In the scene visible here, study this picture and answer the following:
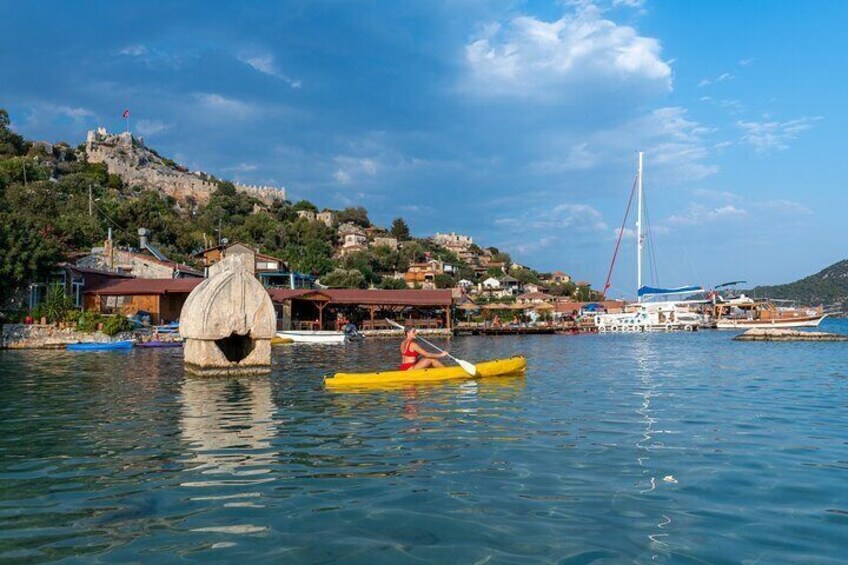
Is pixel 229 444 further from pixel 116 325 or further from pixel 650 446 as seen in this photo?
pixel 116 325

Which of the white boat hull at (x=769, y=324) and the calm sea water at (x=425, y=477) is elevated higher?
→ the white boat hull at (x=769, y=324)

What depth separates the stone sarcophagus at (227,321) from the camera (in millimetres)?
20953

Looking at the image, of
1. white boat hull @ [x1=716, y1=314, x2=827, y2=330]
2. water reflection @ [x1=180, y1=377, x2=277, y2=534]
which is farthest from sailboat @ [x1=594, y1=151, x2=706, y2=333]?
water reflection @ [x1=180, y1=377, x2=277, y2=534]

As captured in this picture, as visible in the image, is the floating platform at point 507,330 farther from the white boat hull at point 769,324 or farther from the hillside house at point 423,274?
the hillside house at point 423,274

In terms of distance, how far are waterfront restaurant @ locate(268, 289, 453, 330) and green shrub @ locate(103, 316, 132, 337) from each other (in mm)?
13150

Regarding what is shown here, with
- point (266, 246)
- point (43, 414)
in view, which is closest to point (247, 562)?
point (43, 414)

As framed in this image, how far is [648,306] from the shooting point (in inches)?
3184

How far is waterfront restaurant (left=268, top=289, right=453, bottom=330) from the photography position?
55812 millimetres

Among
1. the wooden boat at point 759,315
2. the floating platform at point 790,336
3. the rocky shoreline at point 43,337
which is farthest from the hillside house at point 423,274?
the rocky shoreline at point 43,337

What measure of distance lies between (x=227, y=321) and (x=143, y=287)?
3151cm

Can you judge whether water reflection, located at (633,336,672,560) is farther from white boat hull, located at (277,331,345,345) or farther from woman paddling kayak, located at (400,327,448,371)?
white boat hull, located at (277,331,345,345)

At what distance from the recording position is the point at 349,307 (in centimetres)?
6538

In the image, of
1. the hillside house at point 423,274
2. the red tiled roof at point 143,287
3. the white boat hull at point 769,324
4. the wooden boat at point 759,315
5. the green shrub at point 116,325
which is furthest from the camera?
the hillside house at point 423,274

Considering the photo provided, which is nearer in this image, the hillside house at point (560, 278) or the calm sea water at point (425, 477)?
the calm sea water at point (425, 477)
